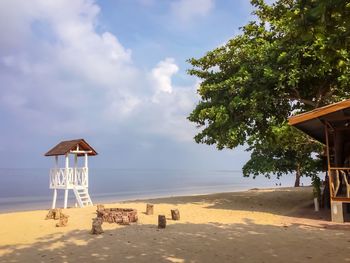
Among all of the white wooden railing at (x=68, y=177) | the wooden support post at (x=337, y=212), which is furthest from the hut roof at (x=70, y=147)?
the wooden support post at (x=337, y=212)

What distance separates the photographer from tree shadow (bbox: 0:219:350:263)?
829 centimetres

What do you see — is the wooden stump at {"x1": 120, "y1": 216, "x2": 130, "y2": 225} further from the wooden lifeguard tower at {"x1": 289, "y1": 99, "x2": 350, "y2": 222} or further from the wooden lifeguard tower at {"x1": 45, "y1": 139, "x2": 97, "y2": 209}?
the wooden lifeguard tower at {"x1": 45, "y1": 139, "x2": 97, "y2": 209}

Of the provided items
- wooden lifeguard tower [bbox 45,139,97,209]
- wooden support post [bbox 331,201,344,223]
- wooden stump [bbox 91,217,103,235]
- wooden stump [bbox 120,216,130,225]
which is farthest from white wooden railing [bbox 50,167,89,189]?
wooden support post [bbox 331,201,344,223]

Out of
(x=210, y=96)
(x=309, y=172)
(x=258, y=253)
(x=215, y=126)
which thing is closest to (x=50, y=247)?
(x=258, y=253)

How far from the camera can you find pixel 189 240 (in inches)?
406

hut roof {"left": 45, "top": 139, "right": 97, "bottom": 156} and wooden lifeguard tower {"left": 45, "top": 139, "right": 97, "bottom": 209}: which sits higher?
hut roof {"left": 45, "top": 139, "right": 97, "bottom": 156}

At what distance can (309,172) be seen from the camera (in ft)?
70.8

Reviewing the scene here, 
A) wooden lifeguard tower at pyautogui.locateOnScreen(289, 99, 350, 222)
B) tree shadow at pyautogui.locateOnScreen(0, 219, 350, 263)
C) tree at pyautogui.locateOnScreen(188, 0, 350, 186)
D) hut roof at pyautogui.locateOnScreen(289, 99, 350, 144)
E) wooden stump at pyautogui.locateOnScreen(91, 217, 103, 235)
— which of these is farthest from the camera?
tree at pyautogui.locateOnScreen(188, 0, 350, 186)

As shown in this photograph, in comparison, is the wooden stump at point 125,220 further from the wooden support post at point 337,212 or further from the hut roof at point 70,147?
the hut roof at point 70,147

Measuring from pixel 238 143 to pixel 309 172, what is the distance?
5.76 metres

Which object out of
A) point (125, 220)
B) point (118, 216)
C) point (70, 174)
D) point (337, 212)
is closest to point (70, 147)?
point (70, 174)

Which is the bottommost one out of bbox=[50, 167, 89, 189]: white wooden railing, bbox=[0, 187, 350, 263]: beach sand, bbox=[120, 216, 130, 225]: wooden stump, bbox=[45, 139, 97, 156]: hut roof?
bbox=[0, 187, 350, 263]: beach sand

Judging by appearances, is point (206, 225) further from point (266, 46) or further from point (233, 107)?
point (266, 46)

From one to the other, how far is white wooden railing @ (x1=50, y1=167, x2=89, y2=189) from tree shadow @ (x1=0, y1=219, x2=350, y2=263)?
11614 mm
